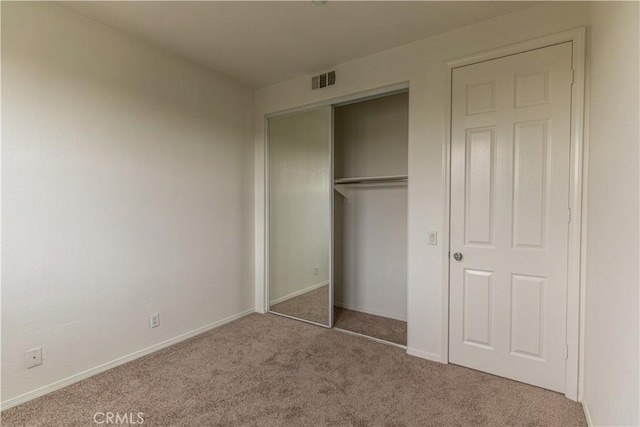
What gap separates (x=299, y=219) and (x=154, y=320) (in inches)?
69.3

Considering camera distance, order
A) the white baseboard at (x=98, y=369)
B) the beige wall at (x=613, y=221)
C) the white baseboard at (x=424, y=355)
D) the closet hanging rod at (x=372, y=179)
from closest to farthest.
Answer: the beige wall at (x=613, y=221)
the white baseboard at (x=98, y=369)
the white baseboard at (x=424, y=355)
the closet hanging rod at (x=372, y=179)

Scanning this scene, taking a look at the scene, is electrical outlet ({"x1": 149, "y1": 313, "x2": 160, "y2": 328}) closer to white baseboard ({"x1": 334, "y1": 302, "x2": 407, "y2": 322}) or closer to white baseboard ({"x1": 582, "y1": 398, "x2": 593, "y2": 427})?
white baseboard ({"x1": 334, "y1": 302, "x2": 407, "y2": 322})

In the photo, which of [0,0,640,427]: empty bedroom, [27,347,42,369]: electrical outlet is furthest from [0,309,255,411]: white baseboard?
[27,347,42,369]: electrical outlet

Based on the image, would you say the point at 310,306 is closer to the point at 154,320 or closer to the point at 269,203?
the point at 269,203

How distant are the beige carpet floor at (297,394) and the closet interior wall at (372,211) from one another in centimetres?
103

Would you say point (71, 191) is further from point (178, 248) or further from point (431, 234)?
point (431, 234)

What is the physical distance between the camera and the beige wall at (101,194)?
1.93 m

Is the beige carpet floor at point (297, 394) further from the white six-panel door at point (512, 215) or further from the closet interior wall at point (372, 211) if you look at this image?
the closet interior wall at point (372, 211)

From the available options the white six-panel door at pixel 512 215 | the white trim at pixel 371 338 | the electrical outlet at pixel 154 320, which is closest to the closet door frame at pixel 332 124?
the white trim at pixel 371 338

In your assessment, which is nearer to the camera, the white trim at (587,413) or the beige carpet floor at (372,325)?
the white trim at (587,413)

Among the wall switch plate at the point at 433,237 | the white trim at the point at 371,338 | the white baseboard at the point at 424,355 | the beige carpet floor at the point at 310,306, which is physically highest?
the wall switch plate at the point at 433,237

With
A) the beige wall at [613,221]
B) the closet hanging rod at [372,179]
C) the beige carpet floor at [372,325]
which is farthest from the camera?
the closet hanging rod at [372,179]

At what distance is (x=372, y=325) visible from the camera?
3.30m

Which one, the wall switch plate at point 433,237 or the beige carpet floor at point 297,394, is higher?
the wall switch plate at point 433,237
